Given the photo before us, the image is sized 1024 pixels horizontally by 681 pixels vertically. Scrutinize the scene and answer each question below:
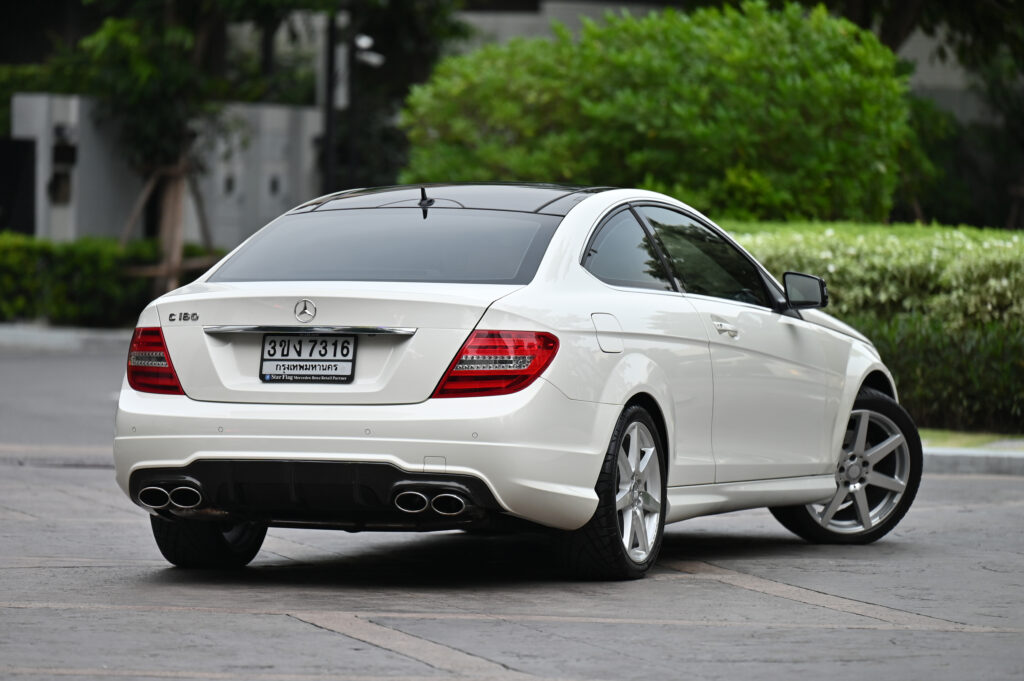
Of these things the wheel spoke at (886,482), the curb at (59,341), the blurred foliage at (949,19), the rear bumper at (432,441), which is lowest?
the curb at (59,341)

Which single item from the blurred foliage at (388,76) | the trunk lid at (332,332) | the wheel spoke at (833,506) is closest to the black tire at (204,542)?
the trunk lid at (332,332)

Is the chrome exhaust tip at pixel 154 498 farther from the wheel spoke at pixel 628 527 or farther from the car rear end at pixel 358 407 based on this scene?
the wheel spoke at pixel 628 527

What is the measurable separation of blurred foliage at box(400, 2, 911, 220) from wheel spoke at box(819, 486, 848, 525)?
1144 centimetres

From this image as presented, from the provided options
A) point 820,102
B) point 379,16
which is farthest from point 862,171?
point 379,16

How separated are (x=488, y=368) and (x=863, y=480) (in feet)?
9.88

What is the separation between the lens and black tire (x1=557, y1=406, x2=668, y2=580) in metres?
7.38

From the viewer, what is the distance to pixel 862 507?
931 cm

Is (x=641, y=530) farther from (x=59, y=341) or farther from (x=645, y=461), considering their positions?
(x=59, y=341)

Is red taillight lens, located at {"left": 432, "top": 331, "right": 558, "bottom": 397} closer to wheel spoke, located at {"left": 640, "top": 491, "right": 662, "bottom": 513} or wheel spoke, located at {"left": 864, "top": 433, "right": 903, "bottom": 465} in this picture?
wheel spoke, located at {"left": 640, "top": 491, "right": 662, "bottom": 513}

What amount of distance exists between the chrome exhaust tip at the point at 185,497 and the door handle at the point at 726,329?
92.9 inches

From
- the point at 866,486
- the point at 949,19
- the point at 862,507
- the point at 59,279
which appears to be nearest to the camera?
the point at 862,507

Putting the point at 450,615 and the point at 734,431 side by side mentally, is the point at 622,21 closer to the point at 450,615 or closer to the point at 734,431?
the point at 734,431

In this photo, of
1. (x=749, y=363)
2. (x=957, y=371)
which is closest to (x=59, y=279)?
(x=957, y=371)

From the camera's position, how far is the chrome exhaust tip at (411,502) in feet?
23.0
